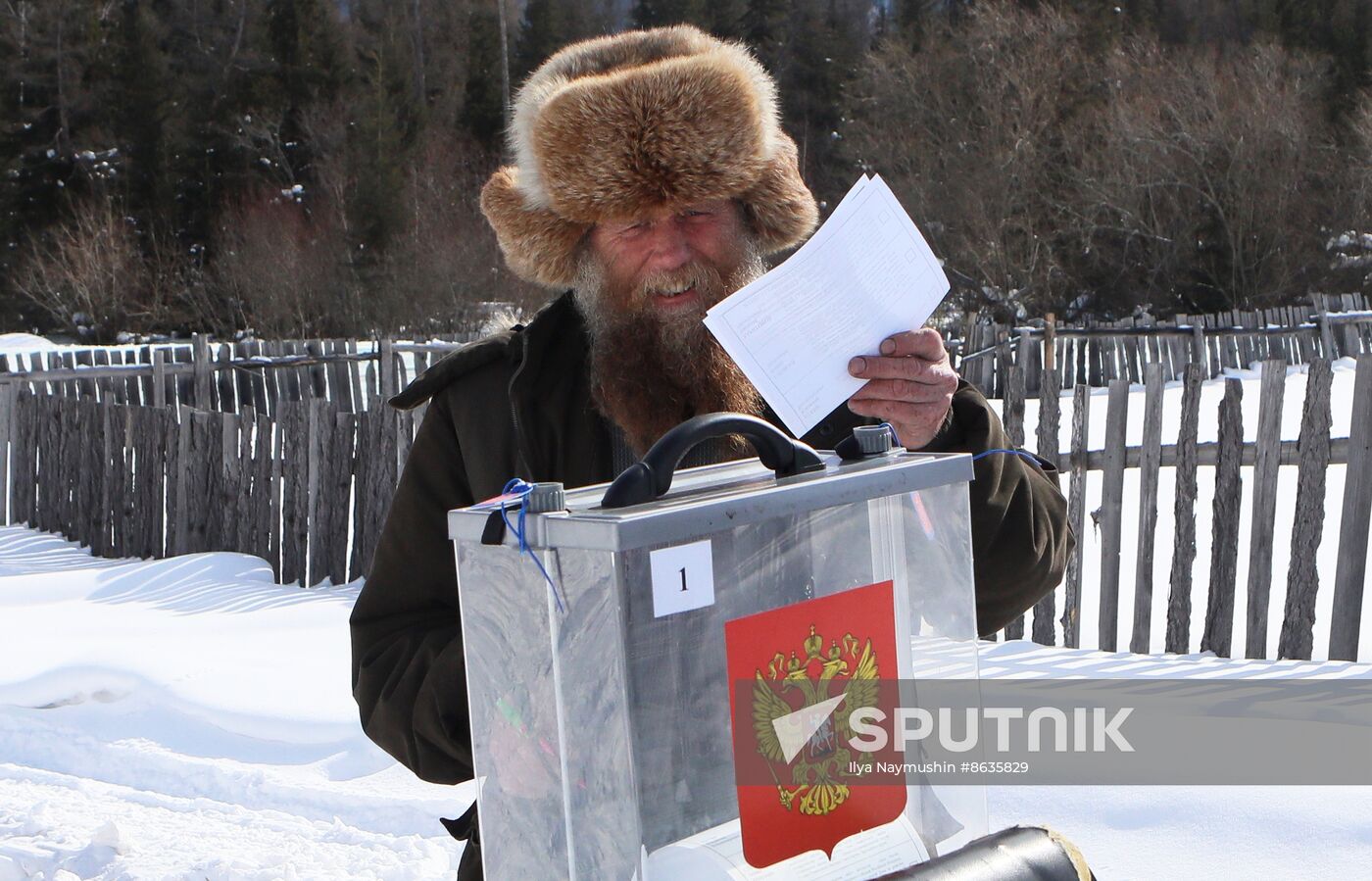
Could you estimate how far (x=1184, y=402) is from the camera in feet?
19.5

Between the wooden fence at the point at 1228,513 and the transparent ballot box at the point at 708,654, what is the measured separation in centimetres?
480

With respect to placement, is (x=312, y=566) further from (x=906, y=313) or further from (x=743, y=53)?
(x=906, y=313)

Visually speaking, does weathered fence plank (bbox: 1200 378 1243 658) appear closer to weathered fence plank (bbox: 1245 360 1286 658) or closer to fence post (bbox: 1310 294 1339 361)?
weathered fence plank (bbox: 1245 360 1286 658)

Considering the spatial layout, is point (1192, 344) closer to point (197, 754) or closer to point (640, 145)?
point (197, 754)

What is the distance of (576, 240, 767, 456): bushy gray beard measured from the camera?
203 cm

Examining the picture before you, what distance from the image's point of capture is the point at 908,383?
5.16 ft

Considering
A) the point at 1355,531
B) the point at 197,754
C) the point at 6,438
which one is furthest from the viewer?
the point at 6,438

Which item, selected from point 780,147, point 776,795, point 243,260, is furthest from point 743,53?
point 243,260

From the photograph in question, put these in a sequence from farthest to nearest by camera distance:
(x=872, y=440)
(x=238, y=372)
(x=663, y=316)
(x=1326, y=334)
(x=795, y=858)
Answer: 1. (x=1326, y=334)
2. (x=238, y=372)
3. (x=663, y=316)
4. (x=872, y=440)
5. (x=795, y=858)

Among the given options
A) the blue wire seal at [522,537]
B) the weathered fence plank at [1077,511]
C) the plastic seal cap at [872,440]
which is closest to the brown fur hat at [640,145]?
the plastic seal cap at [872,440]

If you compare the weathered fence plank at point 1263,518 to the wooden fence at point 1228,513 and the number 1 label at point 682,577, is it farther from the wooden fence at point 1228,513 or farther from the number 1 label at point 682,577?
the number 1 label at point 682,577

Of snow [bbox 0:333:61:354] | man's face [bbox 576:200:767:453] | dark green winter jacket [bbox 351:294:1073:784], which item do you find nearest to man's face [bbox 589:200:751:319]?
man's face [bbox 576:200:767:453]

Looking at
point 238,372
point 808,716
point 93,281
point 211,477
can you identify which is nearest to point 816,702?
point 808,716

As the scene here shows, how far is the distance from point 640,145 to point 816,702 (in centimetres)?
110
